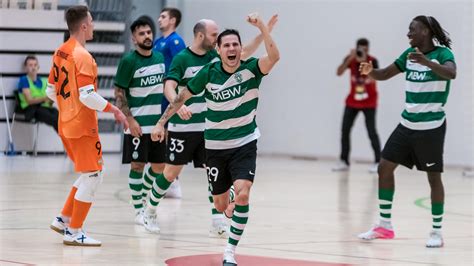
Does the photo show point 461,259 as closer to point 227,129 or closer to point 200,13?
point 227,129

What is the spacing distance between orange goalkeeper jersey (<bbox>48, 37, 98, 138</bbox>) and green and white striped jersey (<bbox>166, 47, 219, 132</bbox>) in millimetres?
1272

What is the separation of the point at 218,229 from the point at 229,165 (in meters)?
1.65

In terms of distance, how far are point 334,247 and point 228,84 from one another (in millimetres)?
2004

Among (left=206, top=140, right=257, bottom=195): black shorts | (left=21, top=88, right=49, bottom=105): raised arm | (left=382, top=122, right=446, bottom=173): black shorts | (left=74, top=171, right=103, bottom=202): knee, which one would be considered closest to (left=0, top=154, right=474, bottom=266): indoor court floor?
(left=74, top=171, right=103, bottom=202): knee

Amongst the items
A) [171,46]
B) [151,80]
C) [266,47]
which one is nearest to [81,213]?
[151,80]

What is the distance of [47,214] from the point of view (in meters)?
11.0

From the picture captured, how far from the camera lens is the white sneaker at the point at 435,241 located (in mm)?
9531

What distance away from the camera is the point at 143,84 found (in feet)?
34.2

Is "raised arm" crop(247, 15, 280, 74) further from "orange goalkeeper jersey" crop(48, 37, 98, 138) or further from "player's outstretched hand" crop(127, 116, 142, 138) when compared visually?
"player's outstretched hand" crop(127, 116, 142, 138)

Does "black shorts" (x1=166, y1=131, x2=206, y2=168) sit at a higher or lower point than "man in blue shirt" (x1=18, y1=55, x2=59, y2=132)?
higher

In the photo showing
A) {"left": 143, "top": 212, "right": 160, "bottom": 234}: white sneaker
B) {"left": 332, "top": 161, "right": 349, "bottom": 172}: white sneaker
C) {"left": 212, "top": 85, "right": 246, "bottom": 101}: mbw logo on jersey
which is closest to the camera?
{"left": 212, "top": 85, "right": 246, "bottom": 101}: mbw logo on jersey

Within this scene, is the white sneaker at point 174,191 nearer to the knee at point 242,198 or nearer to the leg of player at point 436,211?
the leg of player at point 436,211

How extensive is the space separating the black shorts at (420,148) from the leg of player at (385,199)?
11 cm

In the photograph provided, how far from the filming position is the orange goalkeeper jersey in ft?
28.7
